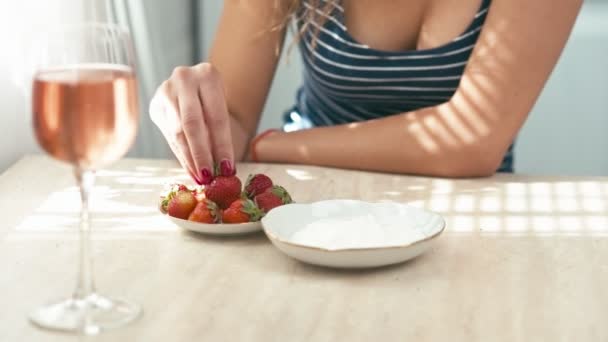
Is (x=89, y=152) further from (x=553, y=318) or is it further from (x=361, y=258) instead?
(x=553, y=318)

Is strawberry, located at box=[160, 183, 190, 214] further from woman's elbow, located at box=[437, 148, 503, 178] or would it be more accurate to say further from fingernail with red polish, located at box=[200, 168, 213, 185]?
woman's elbow, located at box=[437, 148, 503, 178]

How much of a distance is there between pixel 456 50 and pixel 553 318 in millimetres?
790

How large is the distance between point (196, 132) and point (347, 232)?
0.97 ft

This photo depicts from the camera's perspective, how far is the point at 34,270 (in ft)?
3.00

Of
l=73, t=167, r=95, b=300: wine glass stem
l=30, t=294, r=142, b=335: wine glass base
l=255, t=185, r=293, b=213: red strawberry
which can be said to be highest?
l=73, t=167, r=95, b=300: wine glass stem

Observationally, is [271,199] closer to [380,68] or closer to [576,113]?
[380,68]

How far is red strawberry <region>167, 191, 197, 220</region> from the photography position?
3.34 ft

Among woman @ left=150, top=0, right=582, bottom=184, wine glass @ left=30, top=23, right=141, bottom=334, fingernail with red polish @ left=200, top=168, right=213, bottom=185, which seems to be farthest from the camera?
woman @ left=150, top=0, right=582, bottom=184

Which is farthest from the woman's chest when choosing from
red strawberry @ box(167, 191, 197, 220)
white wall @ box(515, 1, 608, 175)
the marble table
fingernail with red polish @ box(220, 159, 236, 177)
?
white wall @ box(515, 1, 608, 175)

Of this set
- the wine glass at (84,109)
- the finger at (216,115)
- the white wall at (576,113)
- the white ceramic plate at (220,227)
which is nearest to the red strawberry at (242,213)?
the white ceramic plate at (220,227)

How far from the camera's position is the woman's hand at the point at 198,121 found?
113cm

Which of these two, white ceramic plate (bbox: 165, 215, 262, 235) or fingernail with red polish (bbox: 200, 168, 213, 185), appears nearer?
white ceramic plate (bbox: 165, 215, 262, 235)

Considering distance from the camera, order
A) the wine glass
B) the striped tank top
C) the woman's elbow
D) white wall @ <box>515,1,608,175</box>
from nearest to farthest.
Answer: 1. the wine glass
2. the woman's elbow
3. the striped tank top
4. white wall @ <box>515,1,608,175</box>

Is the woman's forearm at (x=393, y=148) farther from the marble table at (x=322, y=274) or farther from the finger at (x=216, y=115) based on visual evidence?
the finger at (x=216, y=115)
